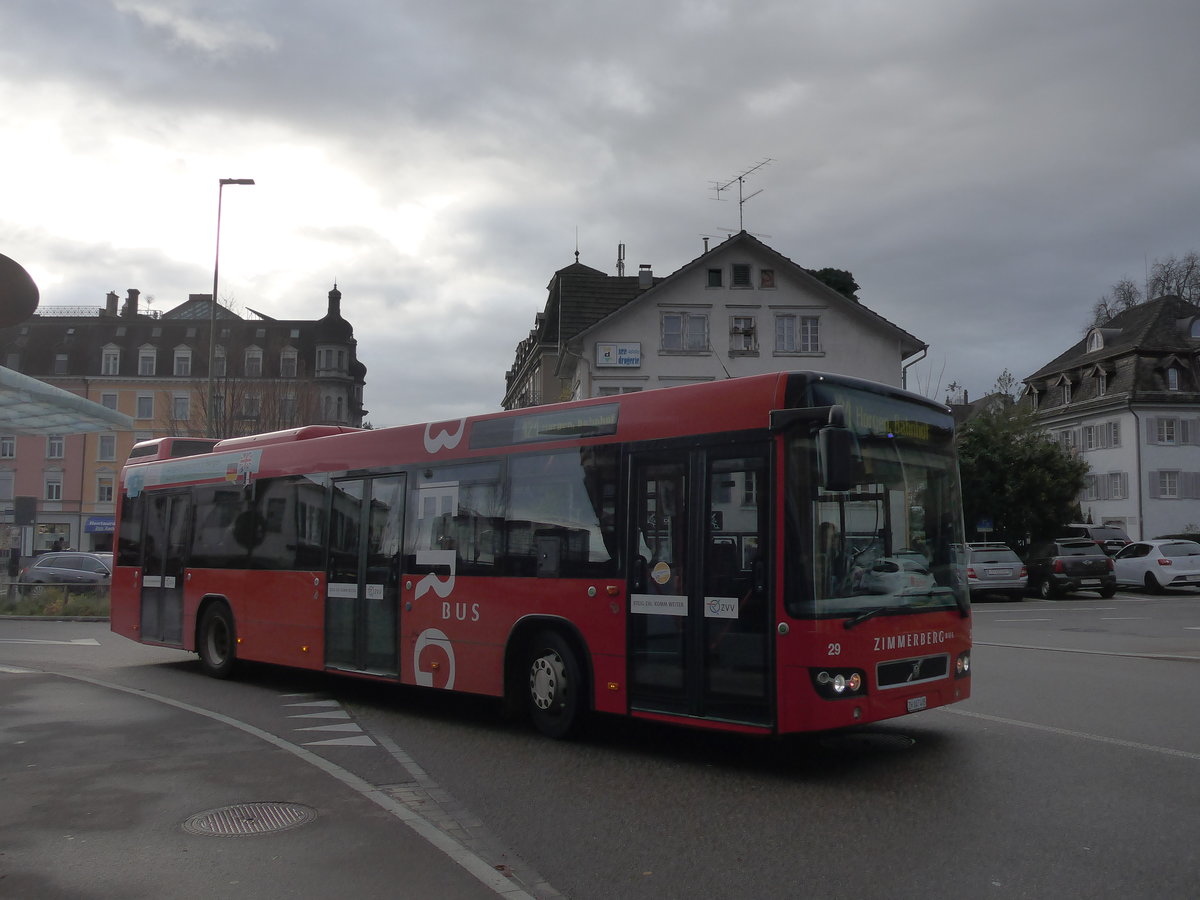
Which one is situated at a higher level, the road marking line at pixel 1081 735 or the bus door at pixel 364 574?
the bus door at pixel 364 574

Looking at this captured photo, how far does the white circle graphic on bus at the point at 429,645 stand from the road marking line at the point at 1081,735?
14.7 ft

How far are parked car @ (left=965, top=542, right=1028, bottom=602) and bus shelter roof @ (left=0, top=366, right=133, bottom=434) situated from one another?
2193 cm

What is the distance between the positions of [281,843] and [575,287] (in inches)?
1965

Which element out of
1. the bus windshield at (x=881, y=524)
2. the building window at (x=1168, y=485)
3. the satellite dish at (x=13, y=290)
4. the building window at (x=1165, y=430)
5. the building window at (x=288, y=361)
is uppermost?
the building window at (x=288, y=361)

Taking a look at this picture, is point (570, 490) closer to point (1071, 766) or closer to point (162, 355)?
point (1071, 766)

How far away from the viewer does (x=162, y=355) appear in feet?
268

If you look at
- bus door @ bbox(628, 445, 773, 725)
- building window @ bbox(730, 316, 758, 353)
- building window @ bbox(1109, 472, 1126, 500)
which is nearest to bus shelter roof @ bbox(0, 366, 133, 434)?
bus door @ bbox(628, 445, 773, 725)

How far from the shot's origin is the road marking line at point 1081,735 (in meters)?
8.28

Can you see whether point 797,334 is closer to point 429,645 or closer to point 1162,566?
point 1162,566

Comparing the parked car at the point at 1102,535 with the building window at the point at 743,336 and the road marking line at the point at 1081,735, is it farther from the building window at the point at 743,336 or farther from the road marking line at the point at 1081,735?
the road marking line at the point at 1081,735

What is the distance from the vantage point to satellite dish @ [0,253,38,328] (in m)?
3.79

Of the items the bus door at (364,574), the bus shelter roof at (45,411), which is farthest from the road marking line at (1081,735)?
the bus shelter roof at (45,411)

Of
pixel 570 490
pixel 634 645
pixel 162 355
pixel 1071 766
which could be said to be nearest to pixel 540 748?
pixel 634 645

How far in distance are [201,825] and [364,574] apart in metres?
5.06
